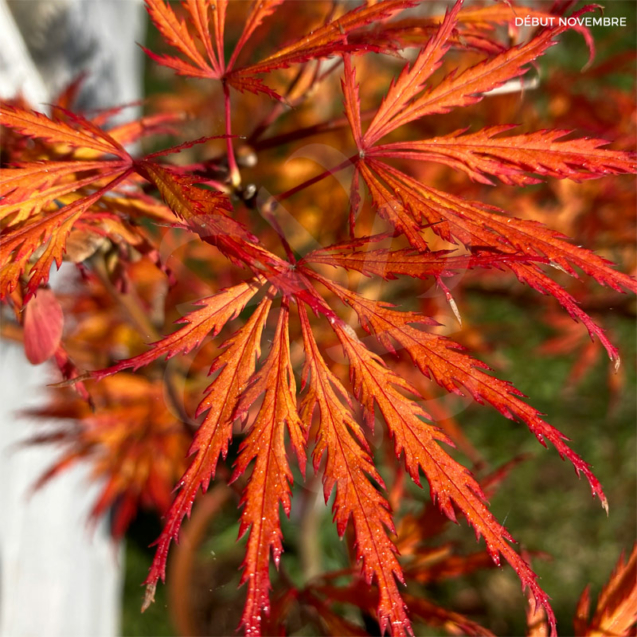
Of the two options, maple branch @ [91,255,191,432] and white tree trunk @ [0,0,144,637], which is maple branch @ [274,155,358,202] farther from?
white tree trunk @ [0,0,144,637]

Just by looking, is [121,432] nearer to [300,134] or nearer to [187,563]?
[187,563]

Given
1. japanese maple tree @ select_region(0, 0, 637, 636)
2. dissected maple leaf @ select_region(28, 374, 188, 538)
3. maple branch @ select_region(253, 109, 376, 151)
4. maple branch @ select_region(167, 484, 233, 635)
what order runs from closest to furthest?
japanese maple tree @ select_region(0, 0, 637, 636), maple branch @ select_region(253, 109, 376, 151), dissected maple leaf @ select_region(28, 374, 188, 538), maple branch @ select_region(167, 484, 233, 635)

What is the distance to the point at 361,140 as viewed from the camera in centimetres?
41

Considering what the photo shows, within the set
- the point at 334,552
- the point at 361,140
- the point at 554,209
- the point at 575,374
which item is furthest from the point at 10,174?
the point at 575,374

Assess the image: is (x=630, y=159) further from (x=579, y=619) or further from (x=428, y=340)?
(x=579, y=619)

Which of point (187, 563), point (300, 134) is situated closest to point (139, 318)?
point (300, 134)

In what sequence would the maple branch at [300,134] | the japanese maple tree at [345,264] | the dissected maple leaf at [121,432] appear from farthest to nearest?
the dissected maple leaf at [121,432]
the maple branch at [300,134]
the japanese maple tree at [345,264]

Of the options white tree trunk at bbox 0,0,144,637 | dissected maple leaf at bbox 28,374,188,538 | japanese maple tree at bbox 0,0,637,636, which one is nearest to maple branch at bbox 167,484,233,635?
dissected maple leaf at bbox 28,374,188,538

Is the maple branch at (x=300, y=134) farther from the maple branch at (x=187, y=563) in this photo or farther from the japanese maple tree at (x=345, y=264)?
the maple branch at (x=187, y=563)

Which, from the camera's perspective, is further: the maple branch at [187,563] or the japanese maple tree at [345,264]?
the maple branch at [187,563]

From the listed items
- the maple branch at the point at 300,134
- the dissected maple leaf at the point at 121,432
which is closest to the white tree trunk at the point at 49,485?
the dissected maple leaf at the point at 121,432

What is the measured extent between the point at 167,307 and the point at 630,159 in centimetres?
56

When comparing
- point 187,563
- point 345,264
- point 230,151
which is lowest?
point 187,563

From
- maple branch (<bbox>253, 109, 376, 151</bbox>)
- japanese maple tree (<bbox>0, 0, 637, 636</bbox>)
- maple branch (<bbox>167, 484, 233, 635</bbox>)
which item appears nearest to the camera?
japanese maple tree (<bbox>0, 0, 637, 636</bbox>)
